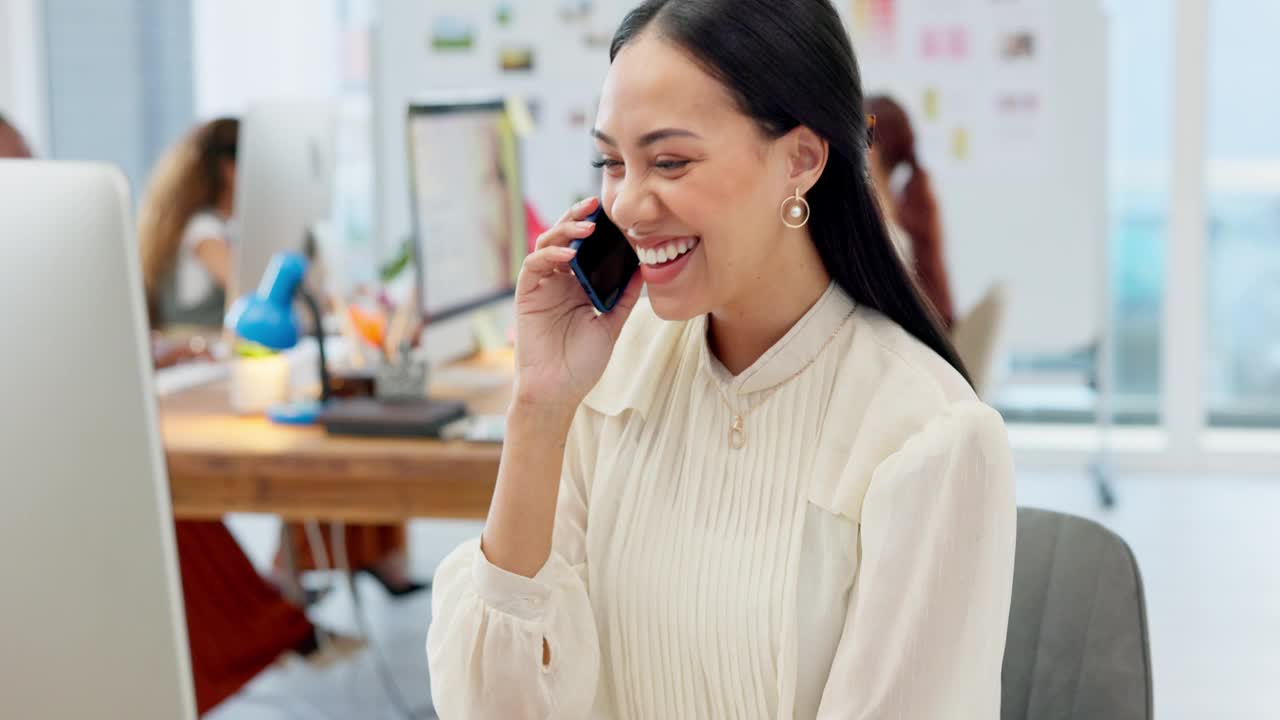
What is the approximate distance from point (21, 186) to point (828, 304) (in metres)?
0.71

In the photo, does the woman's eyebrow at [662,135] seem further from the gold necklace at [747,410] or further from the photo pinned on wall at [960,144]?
the photo pinned on wall at [960,144]

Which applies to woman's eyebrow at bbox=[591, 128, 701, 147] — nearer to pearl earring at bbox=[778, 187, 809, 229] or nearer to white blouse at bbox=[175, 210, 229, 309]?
pearl earring at bbox=[778, 187, 809, 229]

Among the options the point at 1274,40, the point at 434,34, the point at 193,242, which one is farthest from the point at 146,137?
the point at 1274,40

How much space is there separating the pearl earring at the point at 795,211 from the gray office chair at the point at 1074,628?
37 cm

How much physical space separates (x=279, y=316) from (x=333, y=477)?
0.31m

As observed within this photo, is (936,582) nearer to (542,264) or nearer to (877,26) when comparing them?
(542,264)

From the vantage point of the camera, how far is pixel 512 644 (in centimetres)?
125

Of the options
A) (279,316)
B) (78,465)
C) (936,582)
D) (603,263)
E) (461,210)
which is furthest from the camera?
(461,210)

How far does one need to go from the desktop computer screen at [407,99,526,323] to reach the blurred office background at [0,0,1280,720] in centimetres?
157

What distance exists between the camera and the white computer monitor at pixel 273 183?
10.0ft

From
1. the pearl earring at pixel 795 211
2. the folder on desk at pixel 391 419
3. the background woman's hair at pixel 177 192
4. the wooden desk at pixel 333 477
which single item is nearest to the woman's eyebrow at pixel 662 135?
the pearl earring at pixel 795 211

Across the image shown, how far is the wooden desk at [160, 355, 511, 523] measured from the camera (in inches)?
85.2

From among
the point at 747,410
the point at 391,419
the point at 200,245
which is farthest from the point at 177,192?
the point at 747,410

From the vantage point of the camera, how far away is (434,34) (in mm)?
4953
